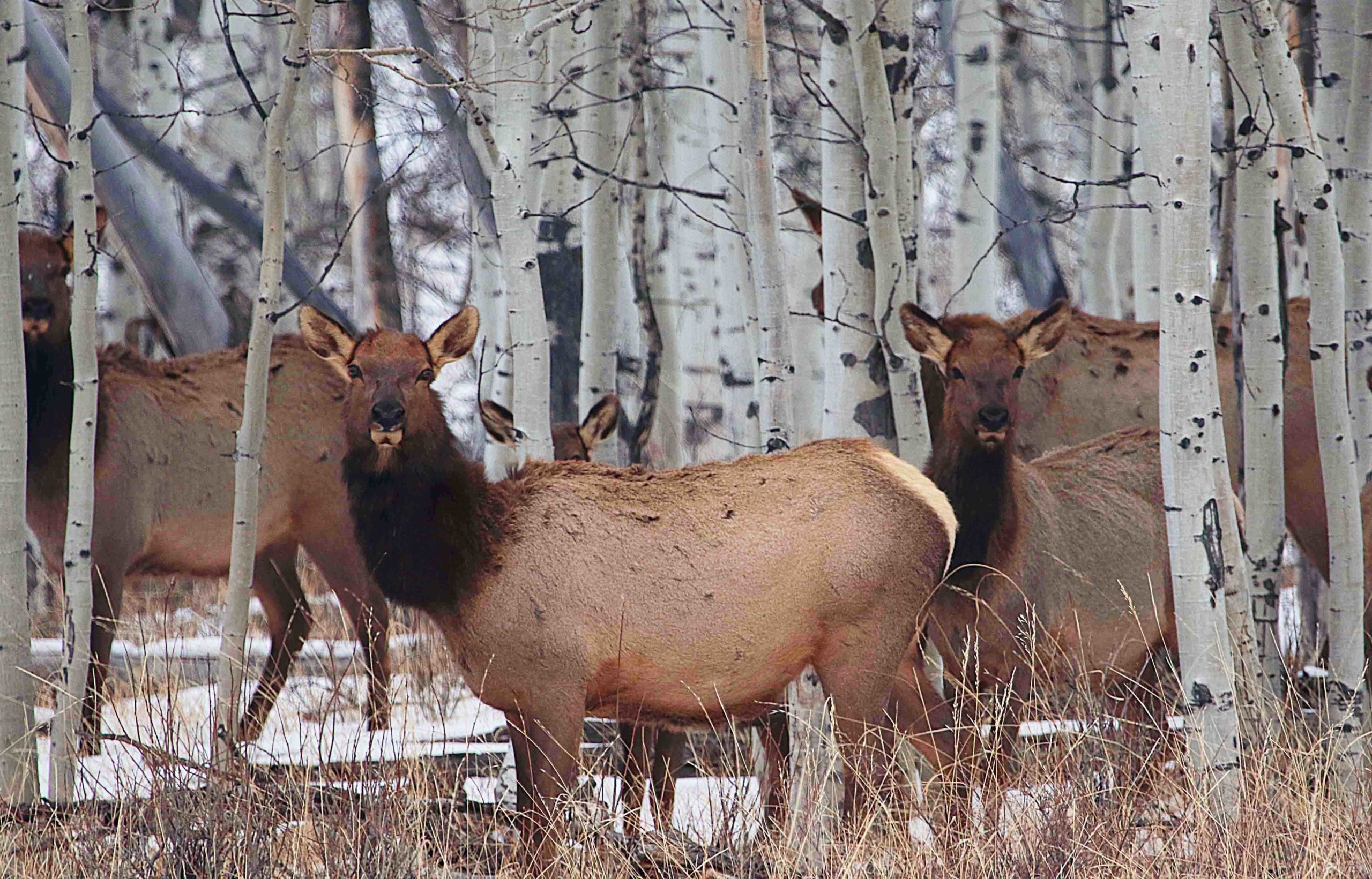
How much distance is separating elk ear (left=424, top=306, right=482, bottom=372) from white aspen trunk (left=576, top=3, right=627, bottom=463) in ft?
5.76

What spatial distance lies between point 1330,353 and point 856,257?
203 centimetres

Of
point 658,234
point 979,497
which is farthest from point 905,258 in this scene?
point 658,234

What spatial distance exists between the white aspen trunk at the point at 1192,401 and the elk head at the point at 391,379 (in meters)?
2.64

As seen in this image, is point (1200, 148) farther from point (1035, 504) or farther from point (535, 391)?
point (535, 391)

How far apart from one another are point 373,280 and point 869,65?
28.4 feet

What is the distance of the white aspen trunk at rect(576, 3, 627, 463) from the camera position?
7.69 metres

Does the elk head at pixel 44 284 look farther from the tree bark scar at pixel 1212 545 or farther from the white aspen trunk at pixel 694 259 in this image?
the tree bark scar at pixel 1212 545

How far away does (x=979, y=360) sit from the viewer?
5969 mm

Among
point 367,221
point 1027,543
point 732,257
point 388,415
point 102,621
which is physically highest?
point 367,221

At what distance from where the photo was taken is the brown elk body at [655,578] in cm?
488

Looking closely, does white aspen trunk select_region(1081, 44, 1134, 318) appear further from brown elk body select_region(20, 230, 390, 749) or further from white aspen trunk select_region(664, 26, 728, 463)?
brown elk body select_region(20, 230, 390, 749)

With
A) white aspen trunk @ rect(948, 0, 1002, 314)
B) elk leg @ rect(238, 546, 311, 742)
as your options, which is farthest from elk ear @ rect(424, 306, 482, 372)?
white aspen trunk @ rect(948, 0, 1002, 314)

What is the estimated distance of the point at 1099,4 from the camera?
41.0 ft

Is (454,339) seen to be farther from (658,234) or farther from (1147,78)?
(658,234)
